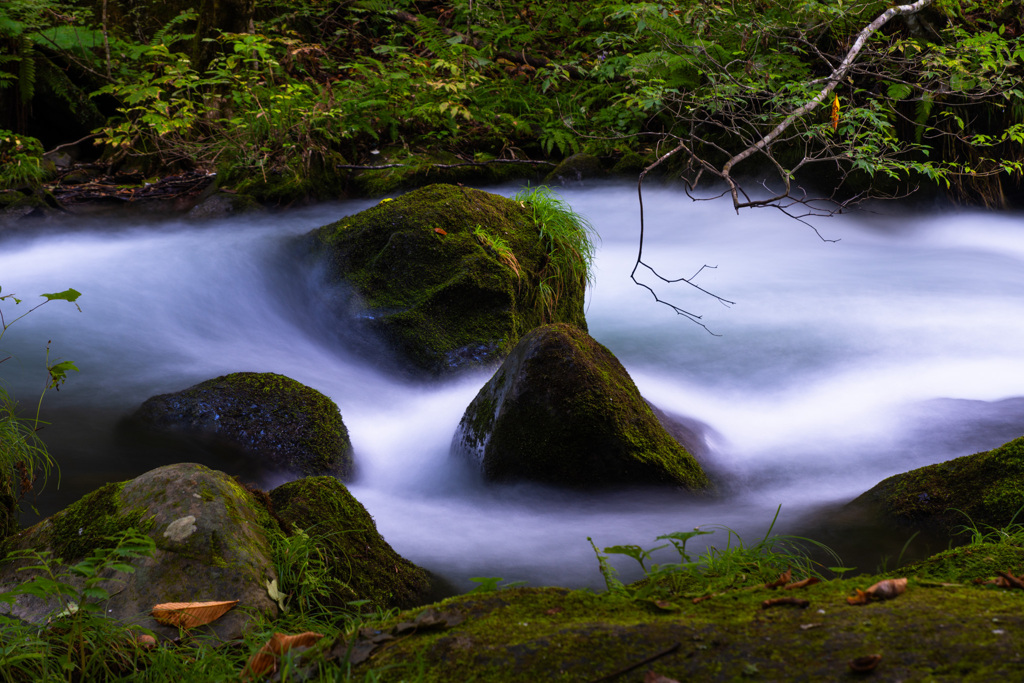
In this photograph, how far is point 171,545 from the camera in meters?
2.02

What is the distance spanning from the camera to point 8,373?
4453 mm

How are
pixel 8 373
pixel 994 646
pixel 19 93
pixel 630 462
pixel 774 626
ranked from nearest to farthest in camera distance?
pixel 994 646 → pixel 774 626 → pixel 630 462 → pixel 8 373 → pixel 19 93

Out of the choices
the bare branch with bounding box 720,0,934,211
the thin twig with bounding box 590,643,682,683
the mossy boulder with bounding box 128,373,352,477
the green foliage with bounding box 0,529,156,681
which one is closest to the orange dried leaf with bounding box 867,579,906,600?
the thin twig with bounding box 590,643,682,683

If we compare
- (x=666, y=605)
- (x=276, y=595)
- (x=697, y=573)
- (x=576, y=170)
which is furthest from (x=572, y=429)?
(x=576, y=170)

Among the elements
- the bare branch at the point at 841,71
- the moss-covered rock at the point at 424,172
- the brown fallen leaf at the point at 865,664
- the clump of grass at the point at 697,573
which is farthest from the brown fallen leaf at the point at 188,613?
the moss-covered rock at the point at 424,172

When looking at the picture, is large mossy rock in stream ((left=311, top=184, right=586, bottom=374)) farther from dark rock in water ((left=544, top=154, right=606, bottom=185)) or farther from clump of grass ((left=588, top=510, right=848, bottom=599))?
dark rock in water ((left=544, top=154, right=606, bottom=185))

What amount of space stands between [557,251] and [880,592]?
14.4 ft

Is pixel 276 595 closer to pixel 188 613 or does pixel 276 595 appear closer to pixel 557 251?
pixel 188 613

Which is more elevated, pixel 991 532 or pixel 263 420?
pixel 263 420

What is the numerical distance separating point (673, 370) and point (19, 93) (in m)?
9.84

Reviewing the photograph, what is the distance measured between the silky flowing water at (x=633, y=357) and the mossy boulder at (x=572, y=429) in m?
0.12

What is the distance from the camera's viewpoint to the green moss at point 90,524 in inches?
84.1

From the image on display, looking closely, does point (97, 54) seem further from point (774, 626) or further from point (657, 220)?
point (774, 626)

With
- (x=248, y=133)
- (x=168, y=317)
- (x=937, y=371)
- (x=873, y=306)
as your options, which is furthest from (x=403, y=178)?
(x=937, y=371)
